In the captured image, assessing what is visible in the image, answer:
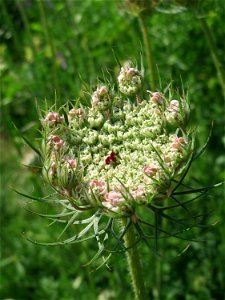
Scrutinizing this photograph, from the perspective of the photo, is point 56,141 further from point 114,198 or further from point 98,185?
point 114,198

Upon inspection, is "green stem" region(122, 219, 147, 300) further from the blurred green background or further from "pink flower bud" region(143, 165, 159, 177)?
the blurred green background

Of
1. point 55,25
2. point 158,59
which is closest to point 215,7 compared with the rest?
point 158,59

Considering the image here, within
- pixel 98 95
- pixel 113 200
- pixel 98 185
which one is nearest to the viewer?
pixel 113 200

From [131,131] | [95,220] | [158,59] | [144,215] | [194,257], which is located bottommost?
[194,257]

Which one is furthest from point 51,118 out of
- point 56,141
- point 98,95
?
point 98,95

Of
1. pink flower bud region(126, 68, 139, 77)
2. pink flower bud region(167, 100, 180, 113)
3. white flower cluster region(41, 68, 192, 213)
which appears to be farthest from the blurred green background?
pink flower bud region(167, 100, 180, 113)

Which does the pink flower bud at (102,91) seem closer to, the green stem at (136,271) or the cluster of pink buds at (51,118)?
the cluster of pink buds at (51,118)

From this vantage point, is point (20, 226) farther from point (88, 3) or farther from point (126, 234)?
point (126, 234)

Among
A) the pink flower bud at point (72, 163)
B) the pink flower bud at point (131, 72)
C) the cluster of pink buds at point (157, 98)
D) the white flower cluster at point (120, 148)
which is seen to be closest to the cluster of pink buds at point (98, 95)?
the white flower cluster at point (120, 148)
